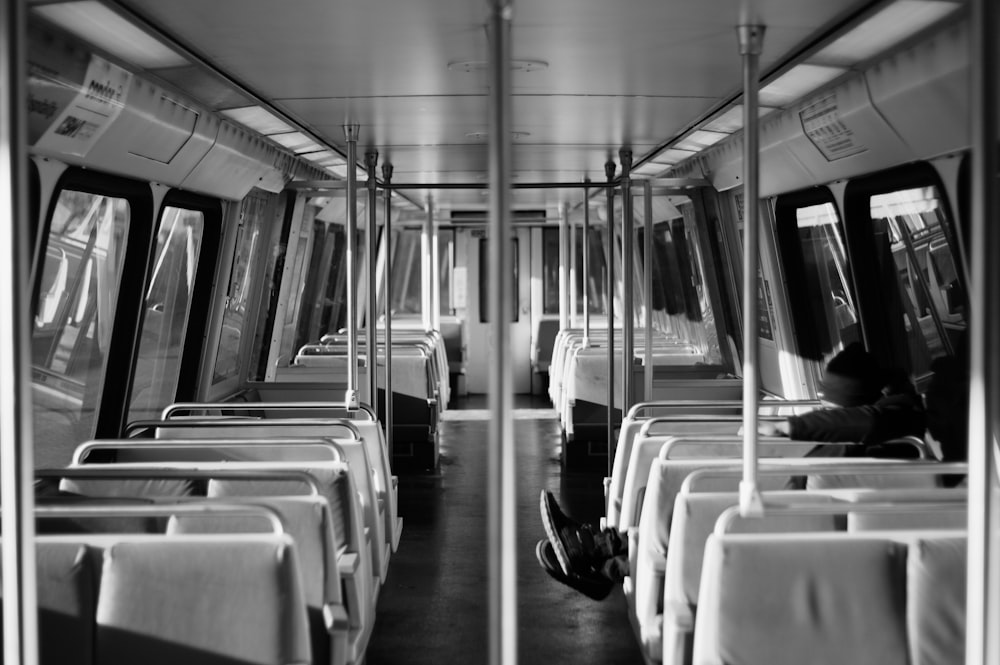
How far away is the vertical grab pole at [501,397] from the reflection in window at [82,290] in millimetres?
2578

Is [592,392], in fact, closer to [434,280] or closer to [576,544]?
[434,280]

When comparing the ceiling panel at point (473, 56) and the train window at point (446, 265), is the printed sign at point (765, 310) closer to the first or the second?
the ceiling panel at point (473, 56)

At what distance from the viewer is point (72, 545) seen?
2564mm

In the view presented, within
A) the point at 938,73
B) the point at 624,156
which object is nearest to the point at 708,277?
the point at 624,156

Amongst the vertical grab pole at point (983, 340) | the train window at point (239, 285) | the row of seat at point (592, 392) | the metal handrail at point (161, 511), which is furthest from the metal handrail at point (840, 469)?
the train window at point (239, 285)

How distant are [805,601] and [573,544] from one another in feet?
6.42

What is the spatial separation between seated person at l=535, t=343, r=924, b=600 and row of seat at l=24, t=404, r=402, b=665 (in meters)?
0.83

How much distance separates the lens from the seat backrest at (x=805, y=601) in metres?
2.61

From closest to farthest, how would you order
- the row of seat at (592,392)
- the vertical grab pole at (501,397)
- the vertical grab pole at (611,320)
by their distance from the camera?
the vertical grab pole at (501,397), the vertical grab pole at (611,320), the row of seat at (592,392)

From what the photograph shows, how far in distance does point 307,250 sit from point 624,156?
3.89 metres

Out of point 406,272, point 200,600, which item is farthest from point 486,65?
point 406,272

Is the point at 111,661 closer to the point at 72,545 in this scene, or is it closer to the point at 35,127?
the point at 72,545

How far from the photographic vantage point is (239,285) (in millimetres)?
7363

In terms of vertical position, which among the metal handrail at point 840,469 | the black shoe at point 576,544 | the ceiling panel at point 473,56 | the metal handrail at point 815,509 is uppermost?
the ceiling panel at point 473,56
